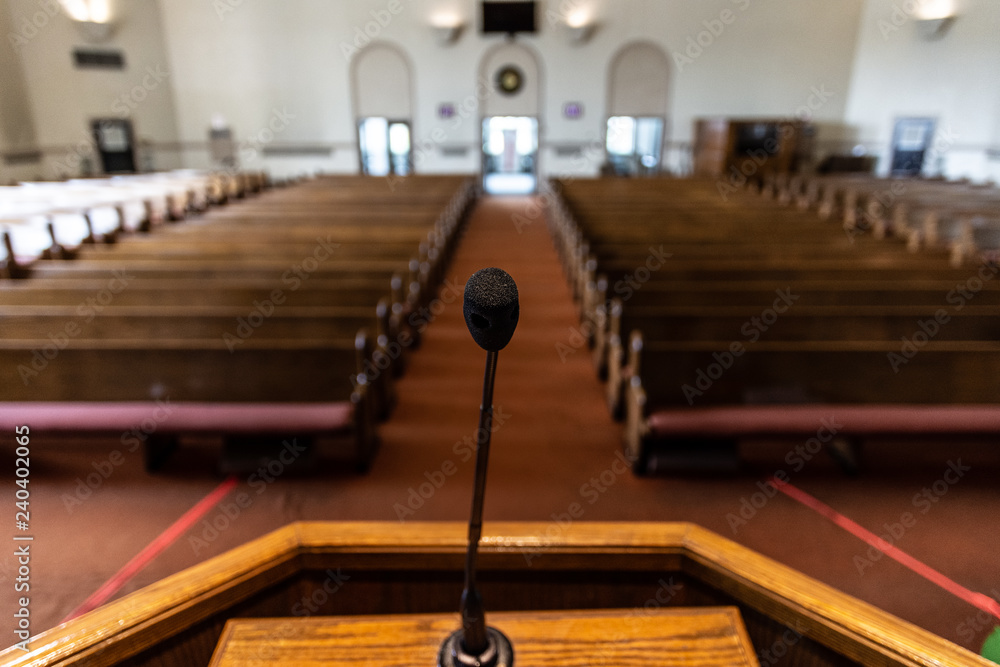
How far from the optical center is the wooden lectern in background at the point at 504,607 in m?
0.81

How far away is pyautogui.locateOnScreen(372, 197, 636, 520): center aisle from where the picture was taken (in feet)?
7.62

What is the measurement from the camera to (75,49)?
10.2 m

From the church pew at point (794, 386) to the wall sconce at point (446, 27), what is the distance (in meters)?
10.8

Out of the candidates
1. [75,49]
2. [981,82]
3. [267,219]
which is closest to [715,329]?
[267,219]

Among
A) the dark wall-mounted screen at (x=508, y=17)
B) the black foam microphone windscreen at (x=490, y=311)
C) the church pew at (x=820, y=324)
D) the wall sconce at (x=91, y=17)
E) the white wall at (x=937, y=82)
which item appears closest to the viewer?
the black foam microphone windscreen at (x=490, y=311)

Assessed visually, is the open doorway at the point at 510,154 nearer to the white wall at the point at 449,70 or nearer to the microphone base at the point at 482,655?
the white wall at the point at 449,70

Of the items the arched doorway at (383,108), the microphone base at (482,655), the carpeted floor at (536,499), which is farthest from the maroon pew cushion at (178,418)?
the arched doorway at (383,108)

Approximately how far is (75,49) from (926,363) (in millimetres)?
13263

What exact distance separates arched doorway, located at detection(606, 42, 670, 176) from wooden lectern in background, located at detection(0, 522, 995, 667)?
1158cm

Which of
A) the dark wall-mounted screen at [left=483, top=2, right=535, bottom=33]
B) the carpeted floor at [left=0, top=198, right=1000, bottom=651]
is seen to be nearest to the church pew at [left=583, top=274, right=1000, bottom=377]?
the carpeted floor at [left=0, top=198, right=1000, bottom=651]

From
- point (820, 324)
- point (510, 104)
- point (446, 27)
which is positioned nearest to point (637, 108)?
point (510, 104)

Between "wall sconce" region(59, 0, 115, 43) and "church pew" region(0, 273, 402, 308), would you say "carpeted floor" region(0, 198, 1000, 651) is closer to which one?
"church pew" region(0, 273, 402, 308)

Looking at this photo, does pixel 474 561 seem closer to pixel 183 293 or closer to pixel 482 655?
pixel 482 655

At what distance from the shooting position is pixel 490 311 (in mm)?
555
